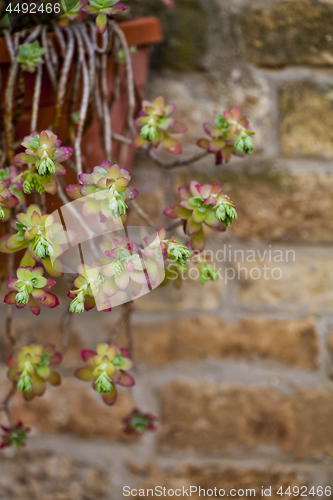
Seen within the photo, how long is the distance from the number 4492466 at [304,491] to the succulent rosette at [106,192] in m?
0.85

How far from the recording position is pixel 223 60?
838 millimetres

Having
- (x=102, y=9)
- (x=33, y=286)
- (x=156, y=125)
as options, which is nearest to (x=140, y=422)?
(x=33, y=286)

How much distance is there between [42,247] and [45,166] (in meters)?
0.08

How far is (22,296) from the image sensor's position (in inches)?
16.4

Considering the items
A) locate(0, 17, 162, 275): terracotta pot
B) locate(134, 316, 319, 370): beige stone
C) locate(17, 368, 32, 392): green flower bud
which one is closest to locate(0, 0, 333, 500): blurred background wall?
locate(134, 316, 319, 370): beige stone

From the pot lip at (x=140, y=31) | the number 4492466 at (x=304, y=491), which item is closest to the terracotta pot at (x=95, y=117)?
the pot lip at (x=140, y=31)

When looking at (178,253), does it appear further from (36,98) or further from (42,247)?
(36,98)

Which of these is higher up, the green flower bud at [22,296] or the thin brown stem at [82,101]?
the thin brown stem at [82,101]

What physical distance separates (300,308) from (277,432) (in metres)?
0.29

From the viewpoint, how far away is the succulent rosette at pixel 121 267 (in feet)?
1.32

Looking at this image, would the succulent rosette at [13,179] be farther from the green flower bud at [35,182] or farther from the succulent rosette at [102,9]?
the succulent rosette at [102,9]

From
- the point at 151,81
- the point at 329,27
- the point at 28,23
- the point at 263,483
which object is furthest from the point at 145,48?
the point at 263,483

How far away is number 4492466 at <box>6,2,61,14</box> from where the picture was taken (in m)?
0.57

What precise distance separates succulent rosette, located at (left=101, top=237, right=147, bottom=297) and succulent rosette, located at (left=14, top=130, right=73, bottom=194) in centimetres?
10
